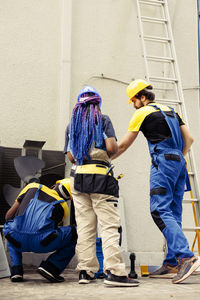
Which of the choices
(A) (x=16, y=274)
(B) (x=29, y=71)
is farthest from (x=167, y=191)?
(B) (x=29, y=71)

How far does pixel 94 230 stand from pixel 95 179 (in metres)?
0.42

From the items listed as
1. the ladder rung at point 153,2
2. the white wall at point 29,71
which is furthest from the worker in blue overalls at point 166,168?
the ladder rung at point 153,2

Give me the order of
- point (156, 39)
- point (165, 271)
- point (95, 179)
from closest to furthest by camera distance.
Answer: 1. point (95, 179)
2. point (165, 271)
3. point (156, 39)

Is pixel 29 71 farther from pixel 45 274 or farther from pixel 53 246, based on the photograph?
pixel 45 274

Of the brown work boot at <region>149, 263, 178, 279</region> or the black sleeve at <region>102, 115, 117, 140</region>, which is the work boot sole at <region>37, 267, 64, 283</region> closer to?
the brown work boot at <region>149, 263, 178, 279</region>

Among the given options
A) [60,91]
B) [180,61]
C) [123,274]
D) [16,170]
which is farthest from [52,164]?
[180,61]

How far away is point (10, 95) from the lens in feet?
17.0

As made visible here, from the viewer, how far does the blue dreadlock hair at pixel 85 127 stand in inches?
134

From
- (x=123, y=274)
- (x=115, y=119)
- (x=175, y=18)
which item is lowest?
(x=123, y=274)

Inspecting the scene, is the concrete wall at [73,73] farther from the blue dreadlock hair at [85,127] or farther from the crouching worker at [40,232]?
the crouching worker at [40,232]

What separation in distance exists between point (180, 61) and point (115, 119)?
1328 mm

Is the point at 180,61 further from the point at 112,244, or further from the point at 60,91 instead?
the point at 112,244

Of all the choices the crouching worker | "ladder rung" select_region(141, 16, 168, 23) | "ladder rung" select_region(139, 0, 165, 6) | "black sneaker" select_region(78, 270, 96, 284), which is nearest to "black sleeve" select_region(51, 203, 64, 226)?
the crouching worker

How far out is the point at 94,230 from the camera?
11.1 feet
